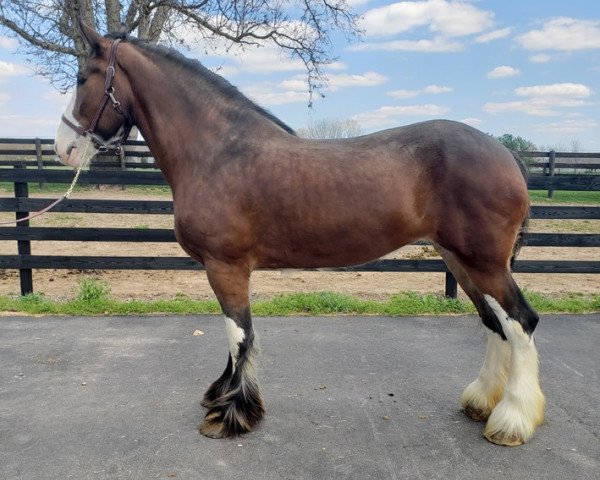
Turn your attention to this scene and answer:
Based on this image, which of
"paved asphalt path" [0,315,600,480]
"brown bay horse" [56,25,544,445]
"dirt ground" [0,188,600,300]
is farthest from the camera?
"dirt ground" [0,188,600,300]

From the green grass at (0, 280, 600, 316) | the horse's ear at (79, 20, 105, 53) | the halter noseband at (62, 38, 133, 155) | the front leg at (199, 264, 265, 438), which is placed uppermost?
the horse's ear at (79, 20, 105, 53)

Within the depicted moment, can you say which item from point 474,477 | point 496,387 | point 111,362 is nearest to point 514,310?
point 496,387

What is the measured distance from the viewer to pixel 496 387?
3.16m

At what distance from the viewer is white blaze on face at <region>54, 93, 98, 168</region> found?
308 cm

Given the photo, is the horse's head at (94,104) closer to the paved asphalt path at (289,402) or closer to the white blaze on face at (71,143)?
the white blaze on face at (71,143)

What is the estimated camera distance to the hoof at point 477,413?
3.10 meters

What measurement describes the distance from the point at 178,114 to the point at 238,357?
159 centimetres

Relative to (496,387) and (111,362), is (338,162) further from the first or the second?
(111,362)

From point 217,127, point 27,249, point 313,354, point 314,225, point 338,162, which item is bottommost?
point 313,354

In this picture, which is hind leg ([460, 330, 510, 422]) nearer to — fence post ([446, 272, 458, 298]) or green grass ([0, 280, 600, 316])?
green grass ([0, 280, 600, 316])

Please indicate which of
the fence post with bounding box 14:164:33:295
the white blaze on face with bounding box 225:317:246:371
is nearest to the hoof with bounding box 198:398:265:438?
the white blaze on face with bounding box 225:317:246:371

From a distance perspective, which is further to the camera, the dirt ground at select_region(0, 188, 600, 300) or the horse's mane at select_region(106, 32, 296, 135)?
the dirt ground at select_region(0, 188, 600, 300)

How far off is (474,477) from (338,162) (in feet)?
6.12

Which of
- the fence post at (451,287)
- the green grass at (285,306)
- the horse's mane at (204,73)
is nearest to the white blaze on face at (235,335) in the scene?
the horse's mane at (204,73)
